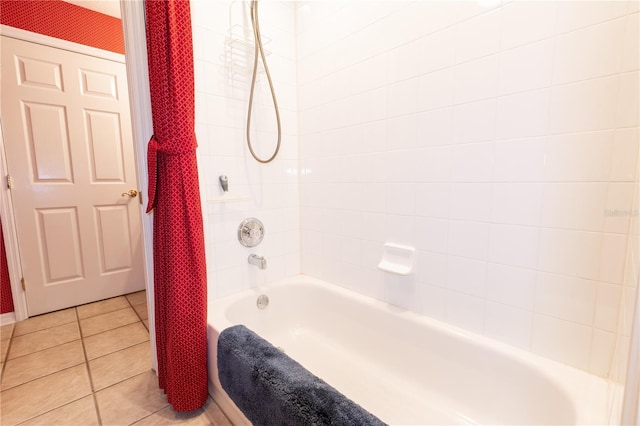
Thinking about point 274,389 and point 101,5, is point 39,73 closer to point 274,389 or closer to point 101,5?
point 101,5

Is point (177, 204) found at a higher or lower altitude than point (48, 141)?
lower

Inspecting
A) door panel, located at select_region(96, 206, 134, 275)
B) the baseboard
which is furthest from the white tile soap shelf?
the baseboard

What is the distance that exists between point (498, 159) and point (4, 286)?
3240 millimetres

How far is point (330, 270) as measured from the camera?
1.75m

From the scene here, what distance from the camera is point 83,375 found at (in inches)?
60.4

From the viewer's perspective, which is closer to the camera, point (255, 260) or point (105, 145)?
point (255, 260)

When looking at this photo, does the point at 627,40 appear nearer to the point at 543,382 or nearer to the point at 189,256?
the point at 543,382

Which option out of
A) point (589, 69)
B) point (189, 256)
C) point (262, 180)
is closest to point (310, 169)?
point (262, 180)

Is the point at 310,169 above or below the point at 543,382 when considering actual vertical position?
above

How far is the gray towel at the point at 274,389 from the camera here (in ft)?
2.46

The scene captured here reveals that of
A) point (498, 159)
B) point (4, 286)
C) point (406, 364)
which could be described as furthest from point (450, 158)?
point (4, 286)

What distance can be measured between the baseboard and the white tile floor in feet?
0.18

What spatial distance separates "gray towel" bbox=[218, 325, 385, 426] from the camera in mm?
749

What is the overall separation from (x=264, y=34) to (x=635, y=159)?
1720 millimetres
